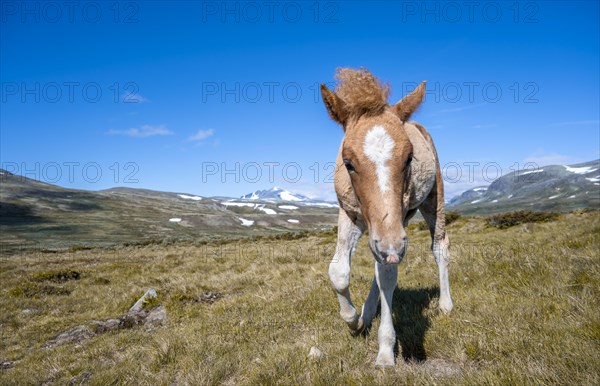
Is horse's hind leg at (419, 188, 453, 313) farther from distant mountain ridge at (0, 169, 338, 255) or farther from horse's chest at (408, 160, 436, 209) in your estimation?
distant mountain ridge at (0, 169, 338, 255)

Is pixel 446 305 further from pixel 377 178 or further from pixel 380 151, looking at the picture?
pixel 380 151

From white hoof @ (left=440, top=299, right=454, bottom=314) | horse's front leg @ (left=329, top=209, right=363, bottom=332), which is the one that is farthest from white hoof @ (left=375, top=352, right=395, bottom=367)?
white hoof @ (left=440, top=299, right=454, bottom=314)

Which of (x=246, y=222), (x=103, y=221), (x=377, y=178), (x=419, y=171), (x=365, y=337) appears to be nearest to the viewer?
(x=377, y=178)

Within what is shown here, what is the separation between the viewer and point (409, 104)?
4262mm

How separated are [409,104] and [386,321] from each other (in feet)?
8.80

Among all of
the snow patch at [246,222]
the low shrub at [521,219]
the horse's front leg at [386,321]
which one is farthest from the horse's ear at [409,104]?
the snow patch at [246,222]

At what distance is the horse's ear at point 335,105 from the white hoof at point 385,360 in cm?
286

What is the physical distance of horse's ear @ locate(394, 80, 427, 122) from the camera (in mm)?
4227

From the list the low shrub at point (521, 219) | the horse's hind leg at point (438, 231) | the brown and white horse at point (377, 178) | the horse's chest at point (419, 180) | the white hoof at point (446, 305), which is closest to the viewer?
the brown and white horse at point (377, 178)

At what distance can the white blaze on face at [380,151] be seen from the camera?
3.35 metres

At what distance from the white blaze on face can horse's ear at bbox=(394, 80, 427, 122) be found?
2.56 ft

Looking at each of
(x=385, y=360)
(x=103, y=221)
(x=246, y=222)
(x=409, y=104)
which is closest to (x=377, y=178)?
(x=409, y=104)

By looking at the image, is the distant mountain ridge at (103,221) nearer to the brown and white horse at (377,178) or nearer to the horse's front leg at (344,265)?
the horse's front leg at (344,265)

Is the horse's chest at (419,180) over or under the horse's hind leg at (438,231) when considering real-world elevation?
over
